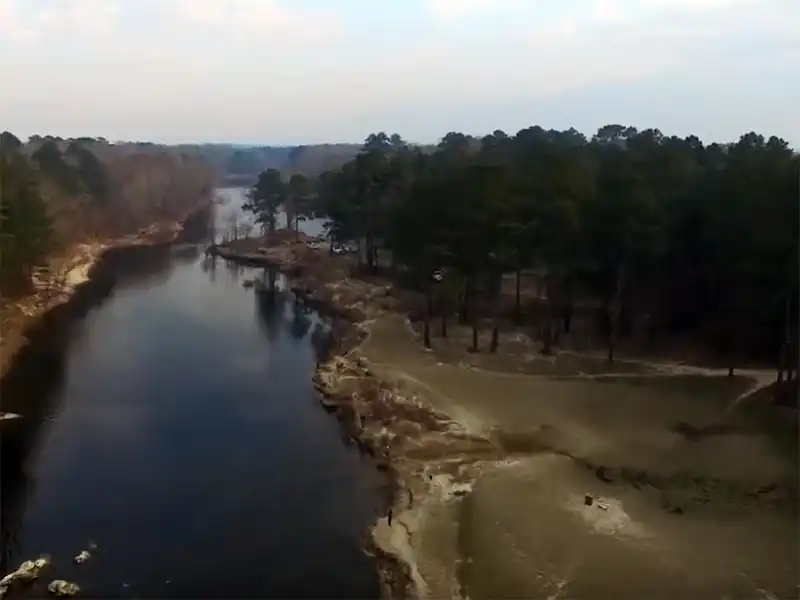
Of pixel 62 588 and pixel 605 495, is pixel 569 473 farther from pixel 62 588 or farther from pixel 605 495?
pixel 62 588

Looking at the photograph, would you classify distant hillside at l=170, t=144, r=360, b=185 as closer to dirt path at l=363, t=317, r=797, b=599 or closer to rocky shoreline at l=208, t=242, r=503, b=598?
rocky shoreline at l=208, t=242, r=503, b=598

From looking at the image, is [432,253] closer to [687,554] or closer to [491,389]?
[491,389]

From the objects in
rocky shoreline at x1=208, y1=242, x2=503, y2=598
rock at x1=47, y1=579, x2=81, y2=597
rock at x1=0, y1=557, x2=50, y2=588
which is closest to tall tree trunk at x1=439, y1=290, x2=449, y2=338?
rocky shoreline at x1=208, y1=242, x2=503, y2=598

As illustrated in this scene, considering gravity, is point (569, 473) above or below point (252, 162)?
below

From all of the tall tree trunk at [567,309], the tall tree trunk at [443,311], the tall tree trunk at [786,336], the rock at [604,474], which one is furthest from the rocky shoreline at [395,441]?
the tall tree trunk at [786,336]

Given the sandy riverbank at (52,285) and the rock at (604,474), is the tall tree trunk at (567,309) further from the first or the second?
the sandy riverbank at (52,285)

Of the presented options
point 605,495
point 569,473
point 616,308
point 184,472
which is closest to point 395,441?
point 569,473
